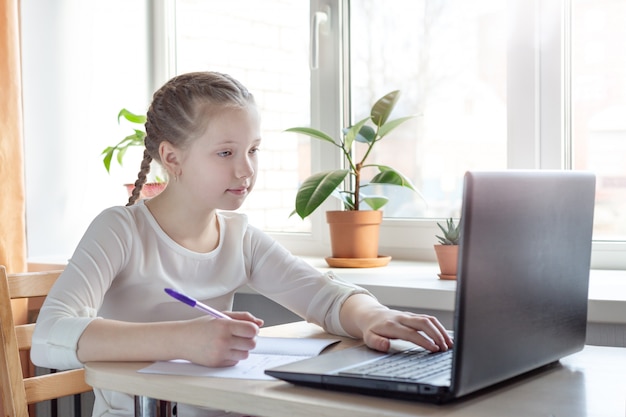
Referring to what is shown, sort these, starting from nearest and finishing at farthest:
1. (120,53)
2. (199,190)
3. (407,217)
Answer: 1. (199,190)
2. (407,217)
3. (120,53)

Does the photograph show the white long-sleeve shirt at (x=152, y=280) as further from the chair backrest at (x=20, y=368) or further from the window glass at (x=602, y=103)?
the window glass at (x=602, y=103)

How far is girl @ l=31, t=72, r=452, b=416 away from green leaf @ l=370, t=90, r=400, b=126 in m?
0.69

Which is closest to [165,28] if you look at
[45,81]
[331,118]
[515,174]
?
[45,81]

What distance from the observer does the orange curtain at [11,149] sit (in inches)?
88.4

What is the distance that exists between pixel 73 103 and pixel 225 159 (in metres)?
1.38

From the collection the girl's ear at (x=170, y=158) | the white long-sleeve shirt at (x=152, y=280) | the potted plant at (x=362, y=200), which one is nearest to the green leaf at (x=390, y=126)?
the potted plant at (x=362, y=200)

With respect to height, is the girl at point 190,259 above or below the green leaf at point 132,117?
below

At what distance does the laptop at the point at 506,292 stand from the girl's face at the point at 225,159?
0.45m

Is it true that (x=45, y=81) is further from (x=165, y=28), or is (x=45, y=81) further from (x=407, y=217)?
(x=407, y=217)

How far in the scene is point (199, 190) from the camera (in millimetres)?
1406

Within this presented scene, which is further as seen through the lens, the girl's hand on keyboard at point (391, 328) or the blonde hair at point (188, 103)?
the blonde hair at point (188, 103)

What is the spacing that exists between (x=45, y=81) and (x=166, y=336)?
1.68 m

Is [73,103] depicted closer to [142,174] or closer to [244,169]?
[142,174]

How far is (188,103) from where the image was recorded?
1.45m
